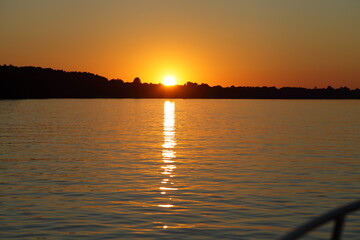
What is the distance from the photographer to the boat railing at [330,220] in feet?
10.6

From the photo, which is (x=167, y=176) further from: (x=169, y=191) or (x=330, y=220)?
(x=330, y=220)

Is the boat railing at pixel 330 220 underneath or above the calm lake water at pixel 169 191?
above

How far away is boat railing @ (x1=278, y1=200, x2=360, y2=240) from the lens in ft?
10.6

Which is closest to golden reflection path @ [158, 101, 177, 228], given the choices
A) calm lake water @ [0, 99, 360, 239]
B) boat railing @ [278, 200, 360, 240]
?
calm lake water @ [0, 99, 360, 239]

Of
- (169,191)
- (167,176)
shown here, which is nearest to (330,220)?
(169,191)

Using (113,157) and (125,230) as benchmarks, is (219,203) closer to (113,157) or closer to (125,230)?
(125,230)

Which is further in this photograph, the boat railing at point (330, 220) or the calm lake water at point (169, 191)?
the calm lake water at point (169, 191)

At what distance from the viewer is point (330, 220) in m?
3.37

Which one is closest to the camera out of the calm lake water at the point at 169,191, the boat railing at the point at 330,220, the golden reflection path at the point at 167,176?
the boat railing at the point at 330,220

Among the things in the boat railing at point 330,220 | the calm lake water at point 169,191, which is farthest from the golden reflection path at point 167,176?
the boat railing at point 330,220

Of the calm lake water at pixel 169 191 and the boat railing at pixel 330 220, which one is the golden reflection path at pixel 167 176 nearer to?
the calm lake water at pixel 169 191

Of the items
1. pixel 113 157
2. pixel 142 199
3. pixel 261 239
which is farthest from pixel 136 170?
pixel 261 239

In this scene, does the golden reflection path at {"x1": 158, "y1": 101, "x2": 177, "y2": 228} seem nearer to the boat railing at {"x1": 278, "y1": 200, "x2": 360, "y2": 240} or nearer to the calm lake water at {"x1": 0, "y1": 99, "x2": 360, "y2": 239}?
the calm lake water at {"x1": 0, "y1": 99, "x2": 360, "y2": 239}

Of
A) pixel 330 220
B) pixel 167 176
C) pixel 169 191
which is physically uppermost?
pixel 330 220
